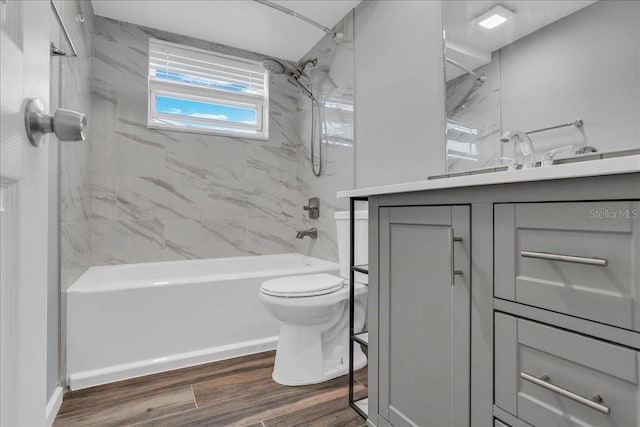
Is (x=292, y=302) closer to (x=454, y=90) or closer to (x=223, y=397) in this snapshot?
(x=223, y=397)

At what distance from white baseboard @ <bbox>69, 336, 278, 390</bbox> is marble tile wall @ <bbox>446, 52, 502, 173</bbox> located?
60.3 inches

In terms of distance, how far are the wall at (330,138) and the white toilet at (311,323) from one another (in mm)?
800

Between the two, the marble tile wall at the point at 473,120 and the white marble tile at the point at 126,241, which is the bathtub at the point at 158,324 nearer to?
the white marble tile at the point at 126,241

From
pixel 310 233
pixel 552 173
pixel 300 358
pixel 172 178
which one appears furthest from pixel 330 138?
pixel 552 173

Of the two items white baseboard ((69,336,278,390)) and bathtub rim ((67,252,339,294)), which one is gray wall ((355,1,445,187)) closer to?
bathtub rim ((67,252,339,294))

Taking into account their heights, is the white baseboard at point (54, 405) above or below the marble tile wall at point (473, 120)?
below

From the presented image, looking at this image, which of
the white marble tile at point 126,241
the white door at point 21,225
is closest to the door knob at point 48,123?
the white door at point 21,225

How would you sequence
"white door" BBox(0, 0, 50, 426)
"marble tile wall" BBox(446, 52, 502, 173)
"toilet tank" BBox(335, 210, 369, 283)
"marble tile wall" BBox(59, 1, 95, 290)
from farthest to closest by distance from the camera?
"toilet tank" BBox(335, 210, 369, 283) → "marble tile wall" BBox(59, 1, 95, 290) → "marble tile wall" BBox(446, 52, 502, 173) → "white door" BBox(0, 0, 50, 426)

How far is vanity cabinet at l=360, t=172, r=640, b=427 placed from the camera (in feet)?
2.16

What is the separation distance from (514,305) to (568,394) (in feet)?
0.65

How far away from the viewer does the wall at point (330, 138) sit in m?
2.54

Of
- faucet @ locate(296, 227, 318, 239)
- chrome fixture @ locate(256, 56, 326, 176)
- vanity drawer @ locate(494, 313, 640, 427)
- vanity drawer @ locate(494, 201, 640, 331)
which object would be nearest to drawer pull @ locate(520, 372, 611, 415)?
vanity drawer @ locate(494, 313, 640, 427)

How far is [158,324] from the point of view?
1912mm

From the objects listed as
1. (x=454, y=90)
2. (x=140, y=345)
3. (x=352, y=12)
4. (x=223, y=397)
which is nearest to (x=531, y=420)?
(x=223, y=397)
